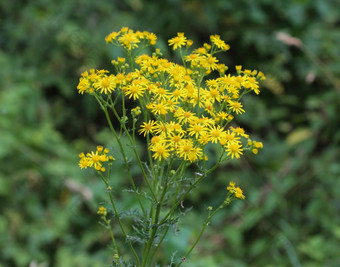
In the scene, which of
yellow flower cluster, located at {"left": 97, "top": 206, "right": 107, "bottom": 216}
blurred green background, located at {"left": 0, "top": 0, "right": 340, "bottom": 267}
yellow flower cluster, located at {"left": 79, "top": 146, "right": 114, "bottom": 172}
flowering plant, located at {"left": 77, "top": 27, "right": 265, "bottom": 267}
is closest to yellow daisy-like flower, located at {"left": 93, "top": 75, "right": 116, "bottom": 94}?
flowering plant, located at {"left": 77, "top": 27, "right": 265, "bottom": 267}

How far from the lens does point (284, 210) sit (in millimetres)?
2898

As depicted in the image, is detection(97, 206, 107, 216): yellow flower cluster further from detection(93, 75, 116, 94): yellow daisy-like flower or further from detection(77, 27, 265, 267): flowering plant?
detection(93, 75, 116, 94): yellow daisy-like flower

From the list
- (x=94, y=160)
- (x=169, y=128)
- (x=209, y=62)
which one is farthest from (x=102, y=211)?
(x=209, y=62)

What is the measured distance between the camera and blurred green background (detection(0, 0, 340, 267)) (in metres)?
2.64

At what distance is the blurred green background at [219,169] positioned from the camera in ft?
8.66

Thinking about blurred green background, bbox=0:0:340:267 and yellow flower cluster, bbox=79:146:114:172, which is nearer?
yellow flower cluster, bbox=79:146:114:172

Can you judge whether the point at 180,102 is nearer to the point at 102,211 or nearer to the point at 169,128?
the point at 169,128

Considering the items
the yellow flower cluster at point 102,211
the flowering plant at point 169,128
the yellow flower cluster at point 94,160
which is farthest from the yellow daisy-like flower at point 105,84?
the yellow flower cluster at point 102,211

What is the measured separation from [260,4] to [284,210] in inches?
64.7

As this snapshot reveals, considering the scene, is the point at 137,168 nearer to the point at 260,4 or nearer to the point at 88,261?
the point at 88,261

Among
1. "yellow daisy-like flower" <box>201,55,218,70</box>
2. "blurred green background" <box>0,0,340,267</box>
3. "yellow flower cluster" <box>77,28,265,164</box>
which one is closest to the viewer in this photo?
"yellow flower cluster" <box>77,28,265,164</box>

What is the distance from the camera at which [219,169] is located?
10.9ft

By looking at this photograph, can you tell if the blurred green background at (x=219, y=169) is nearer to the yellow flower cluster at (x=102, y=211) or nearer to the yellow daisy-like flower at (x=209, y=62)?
the yellow flower cluster at (x=102, y=211)

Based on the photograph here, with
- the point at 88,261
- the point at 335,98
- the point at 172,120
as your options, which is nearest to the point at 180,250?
the point at 88,261
